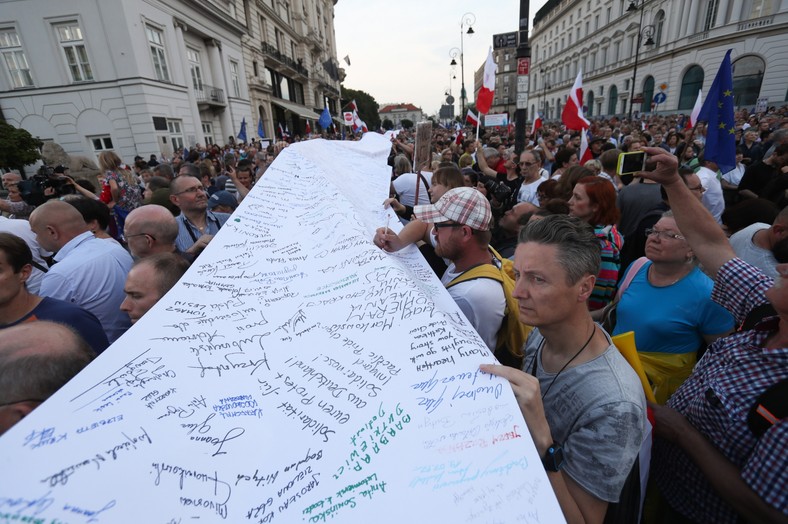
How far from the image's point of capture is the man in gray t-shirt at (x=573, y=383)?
1.19 metres

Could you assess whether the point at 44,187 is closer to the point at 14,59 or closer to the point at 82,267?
the point at 82,267

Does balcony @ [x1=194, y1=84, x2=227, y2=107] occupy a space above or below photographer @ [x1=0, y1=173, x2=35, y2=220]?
above

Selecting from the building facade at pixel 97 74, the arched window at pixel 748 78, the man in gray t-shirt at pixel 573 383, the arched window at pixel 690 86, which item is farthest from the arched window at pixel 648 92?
the man in gray t-shirt at pixel 573 383

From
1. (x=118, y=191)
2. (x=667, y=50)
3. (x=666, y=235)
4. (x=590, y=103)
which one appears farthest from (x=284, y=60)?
(x=590, y=103)

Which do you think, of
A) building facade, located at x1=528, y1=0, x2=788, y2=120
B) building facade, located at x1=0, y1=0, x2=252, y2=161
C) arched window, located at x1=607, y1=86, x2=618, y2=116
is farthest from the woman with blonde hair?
arched window, located at x1=607, y1=86, x2=618, y2=116

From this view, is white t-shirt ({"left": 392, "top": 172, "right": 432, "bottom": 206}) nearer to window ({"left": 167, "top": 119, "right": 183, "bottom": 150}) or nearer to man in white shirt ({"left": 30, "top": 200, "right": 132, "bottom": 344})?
man in white shirt ({"left": 30, "top": 200, "right": 132, "bottom": 344})

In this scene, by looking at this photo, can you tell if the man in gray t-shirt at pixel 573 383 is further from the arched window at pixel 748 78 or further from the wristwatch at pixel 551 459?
the arched window at pixel 748 78

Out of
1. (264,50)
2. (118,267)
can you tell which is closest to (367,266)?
(118,267)

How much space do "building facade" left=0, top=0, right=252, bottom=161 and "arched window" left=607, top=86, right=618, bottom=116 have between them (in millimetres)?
55529

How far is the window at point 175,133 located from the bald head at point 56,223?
1903 cm

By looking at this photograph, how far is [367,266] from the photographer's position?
74.8 inches

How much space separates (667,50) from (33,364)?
55.4m

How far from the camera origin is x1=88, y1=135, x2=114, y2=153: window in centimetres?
1803

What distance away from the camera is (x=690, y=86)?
37.3 metres
